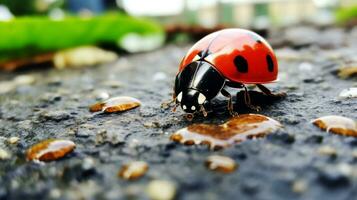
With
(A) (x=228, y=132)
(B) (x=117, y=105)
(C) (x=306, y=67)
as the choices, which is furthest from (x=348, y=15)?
(A) (x=228, y=132)

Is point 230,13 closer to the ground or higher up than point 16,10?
closer to the ground

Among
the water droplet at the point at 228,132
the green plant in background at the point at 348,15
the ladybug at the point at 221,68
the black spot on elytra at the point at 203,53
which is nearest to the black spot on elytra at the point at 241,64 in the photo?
the ladybug at the point at 221,68

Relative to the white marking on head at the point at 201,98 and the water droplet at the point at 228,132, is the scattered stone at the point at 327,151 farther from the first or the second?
the white marking on head at the point at 201,98

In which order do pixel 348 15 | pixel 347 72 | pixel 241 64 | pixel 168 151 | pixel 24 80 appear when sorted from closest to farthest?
pixel 168 151
pixel 241 64
pixel 347 72
pixel 24 80
pixel 348 15

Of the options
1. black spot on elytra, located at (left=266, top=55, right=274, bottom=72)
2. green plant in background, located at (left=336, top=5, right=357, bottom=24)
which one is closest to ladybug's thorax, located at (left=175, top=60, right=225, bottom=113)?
black spot on elytra, located at (left=266, top=55, right=274, bottom=72)

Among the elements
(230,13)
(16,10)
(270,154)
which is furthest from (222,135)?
(230,13)

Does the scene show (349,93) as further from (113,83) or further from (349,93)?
(113,83)

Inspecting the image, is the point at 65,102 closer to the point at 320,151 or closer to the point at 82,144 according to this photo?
the point at 82,144
